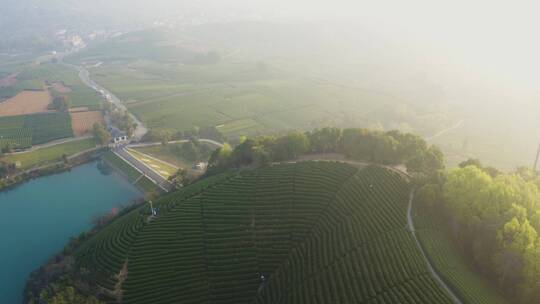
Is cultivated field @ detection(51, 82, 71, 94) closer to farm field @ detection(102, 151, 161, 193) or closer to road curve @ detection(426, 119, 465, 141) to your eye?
farm field @ detection(102, 151, 161, 193)

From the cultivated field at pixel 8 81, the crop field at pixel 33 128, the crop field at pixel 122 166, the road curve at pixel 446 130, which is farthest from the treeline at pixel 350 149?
the cultivated field at pixel 8 81

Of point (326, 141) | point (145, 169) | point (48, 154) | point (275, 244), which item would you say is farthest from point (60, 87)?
point (275, 244)

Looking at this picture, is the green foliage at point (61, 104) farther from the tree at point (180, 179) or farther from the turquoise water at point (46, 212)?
the tree at point (180, 179)

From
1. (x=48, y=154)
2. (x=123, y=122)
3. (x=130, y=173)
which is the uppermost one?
(x=123, y=122)

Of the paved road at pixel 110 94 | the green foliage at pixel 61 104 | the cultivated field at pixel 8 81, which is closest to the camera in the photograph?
the paved road at pixel 110 94

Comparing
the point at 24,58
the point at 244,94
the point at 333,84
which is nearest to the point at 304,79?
the point at 333,84

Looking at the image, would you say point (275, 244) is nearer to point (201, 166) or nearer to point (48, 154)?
point (201, 166)
